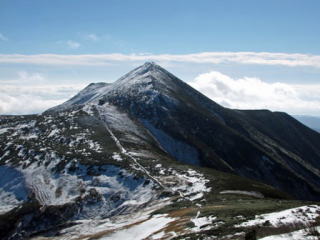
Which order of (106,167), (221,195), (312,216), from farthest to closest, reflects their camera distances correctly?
(106,167) → (221,195) → (312,216)

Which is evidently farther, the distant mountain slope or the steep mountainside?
the distant mountain slope

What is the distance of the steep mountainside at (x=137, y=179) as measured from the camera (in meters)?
42.8

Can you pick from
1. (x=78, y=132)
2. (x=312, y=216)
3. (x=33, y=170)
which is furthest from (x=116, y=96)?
(x=312, y=216)

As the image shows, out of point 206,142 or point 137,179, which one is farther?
point 206,142

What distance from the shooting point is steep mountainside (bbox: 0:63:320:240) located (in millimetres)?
42812

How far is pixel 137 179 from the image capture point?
7719 centimetres

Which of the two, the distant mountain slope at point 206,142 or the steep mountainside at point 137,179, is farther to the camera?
the distant mountain slope at point 206,142

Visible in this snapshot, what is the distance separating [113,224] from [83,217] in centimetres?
1327

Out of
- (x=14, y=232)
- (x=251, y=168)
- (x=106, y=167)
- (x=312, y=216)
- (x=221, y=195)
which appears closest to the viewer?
(x=312, y=216)

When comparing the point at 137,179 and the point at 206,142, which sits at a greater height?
the point at 137,179

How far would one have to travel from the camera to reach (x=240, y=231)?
30594 mm

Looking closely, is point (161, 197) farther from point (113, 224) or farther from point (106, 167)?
point (106, 167)

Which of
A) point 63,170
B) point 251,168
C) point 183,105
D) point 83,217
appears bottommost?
point 251,168

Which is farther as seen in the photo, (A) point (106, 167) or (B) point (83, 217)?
(A) point (106, 167)
